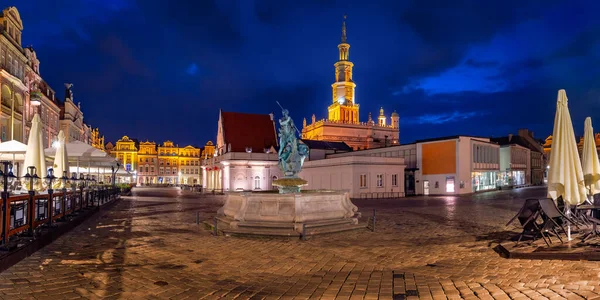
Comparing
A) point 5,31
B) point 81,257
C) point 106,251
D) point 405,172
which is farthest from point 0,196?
point 405,172

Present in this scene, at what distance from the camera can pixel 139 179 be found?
114688 mm

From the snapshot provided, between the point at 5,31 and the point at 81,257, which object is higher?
the point at 5,31

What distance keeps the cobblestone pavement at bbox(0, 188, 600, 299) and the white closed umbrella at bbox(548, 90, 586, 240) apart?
7.23 ft

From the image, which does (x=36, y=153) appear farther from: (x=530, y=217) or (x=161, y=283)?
(x=530, y=217)

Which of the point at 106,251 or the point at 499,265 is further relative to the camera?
the point at 106,251

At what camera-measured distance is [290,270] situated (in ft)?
25.9

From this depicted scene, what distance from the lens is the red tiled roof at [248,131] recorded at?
60.2 meters

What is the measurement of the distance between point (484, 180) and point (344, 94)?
52023 mm

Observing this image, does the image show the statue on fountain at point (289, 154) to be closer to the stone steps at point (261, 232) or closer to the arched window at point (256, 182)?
the stone steps at point (261, 232)

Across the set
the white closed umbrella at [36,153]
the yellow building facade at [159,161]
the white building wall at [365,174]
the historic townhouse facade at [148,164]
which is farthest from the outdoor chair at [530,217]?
the historic townhouse facade at [148,164]

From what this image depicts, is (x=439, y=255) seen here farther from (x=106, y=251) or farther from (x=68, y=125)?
(x=68, y=125)

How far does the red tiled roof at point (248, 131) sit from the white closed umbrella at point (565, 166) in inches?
2001

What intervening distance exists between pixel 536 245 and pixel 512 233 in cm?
327

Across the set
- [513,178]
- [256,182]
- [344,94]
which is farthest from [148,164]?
[513,178]
